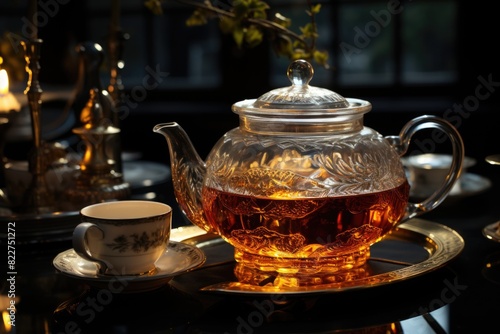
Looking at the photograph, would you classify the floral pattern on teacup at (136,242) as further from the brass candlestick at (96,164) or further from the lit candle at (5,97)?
the lit candle at (5,97)

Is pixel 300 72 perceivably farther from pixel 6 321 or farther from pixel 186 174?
pixel 6 321

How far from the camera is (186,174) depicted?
0.96 m

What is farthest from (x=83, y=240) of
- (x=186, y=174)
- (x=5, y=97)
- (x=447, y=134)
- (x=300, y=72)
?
(x=5, y=97)

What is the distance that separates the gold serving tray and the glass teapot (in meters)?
0.03

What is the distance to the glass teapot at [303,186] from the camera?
0.85 m

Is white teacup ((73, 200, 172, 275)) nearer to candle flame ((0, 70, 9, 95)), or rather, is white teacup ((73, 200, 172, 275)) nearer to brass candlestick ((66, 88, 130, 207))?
brass candlestick ((66, 88, 130, 207))

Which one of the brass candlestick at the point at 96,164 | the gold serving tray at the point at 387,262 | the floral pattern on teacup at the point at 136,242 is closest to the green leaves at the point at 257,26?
the brass candlestick at the point at 96,164

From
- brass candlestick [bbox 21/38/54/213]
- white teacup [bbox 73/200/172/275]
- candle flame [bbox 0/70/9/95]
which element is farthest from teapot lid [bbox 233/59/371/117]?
candle flame [bbox 0/70/9/95]

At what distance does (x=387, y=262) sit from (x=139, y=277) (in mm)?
291

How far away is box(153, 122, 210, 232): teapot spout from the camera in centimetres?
95

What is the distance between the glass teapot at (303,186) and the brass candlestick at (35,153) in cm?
29

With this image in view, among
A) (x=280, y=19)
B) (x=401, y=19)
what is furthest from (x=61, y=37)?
(x=280, y=19)

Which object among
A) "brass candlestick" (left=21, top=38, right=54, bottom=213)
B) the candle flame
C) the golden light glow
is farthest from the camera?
the candle flame

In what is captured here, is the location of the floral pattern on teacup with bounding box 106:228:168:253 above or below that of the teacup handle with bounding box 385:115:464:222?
below
